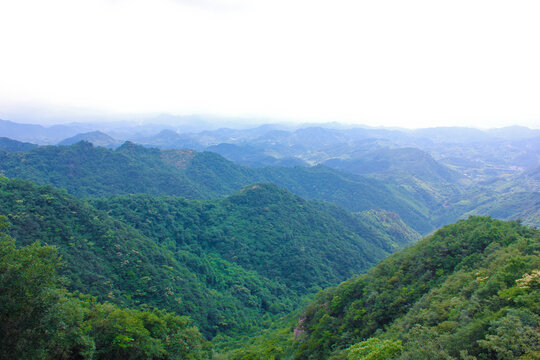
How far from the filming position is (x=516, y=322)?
35.9ft

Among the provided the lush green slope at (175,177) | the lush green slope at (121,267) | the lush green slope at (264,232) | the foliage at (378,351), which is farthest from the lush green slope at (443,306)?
the lush green slope at (175,177)

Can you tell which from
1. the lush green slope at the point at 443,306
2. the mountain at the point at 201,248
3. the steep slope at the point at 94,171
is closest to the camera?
the lush green slope at the point at 443,306

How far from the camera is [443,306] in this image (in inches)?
681

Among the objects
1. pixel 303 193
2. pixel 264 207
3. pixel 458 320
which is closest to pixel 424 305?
pixel 458 320

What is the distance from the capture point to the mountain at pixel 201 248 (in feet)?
124

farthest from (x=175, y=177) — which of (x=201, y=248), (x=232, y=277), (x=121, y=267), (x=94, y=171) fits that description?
(x=121, y=267)

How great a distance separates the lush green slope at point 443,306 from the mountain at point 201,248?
2098cm

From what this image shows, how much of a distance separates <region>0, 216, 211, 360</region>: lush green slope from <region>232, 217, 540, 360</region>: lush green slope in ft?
43.7

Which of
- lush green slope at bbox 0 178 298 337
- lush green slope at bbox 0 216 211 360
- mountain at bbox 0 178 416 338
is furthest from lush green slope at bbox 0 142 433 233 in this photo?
lush green slope at bbox 0 216 211 360

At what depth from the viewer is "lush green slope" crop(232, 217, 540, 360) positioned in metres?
11.8

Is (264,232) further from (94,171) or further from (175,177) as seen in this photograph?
(94,171)

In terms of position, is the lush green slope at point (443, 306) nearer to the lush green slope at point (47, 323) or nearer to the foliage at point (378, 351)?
the foliage at point (378, 351)

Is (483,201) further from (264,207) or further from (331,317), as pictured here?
(331,317)

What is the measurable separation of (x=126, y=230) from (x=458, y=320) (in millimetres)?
50755
